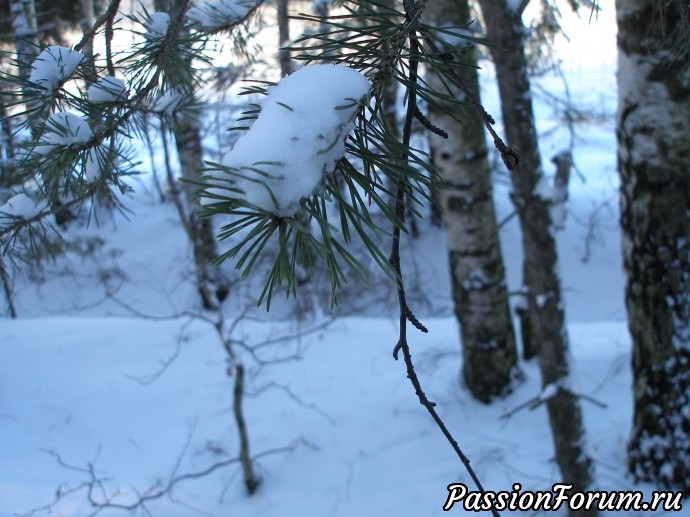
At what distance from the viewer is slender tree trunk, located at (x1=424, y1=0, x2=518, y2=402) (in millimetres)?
3545

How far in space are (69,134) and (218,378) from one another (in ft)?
9.78

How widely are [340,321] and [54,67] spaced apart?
383 cm

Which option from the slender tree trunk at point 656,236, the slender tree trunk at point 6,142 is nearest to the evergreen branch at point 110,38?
the slender tree trunk at point 6,142

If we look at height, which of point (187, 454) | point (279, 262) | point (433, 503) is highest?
point (279, 262)

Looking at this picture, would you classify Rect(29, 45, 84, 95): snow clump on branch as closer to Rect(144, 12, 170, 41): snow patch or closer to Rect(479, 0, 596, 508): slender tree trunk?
Rect(144, 12, 170, 41): snow patch

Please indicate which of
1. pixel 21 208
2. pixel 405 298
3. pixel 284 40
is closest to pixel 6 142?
pixel 21 208

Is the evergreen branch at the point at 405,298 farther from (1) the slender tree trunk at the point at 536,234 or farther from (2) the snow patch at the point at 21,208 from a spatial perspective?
(1) the slender tree trunk at the point at 536,234

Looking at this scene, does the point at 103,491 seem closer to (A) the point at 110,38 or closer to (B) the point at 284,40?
(A) the point at 110,38

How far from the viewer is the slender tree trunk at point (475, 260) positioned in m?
3.54

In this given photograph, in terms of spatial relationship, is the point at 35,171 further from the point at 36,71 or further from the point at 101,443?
the point at 101,443

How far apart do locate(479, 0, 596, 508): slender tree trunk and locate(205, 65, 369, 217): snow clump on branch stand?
219 cm

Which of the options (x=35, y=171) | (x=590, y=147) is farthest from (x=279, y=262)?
(x=590, y=147)

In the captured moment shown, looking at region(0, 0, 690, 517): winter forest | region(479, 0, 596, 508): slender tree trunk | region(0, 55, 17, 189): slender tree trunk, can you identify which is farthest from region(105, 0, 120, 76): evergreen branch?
region(479, 0, 596, 508): slender tree trunk

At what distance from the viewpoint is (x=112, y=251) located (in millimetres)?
8648
